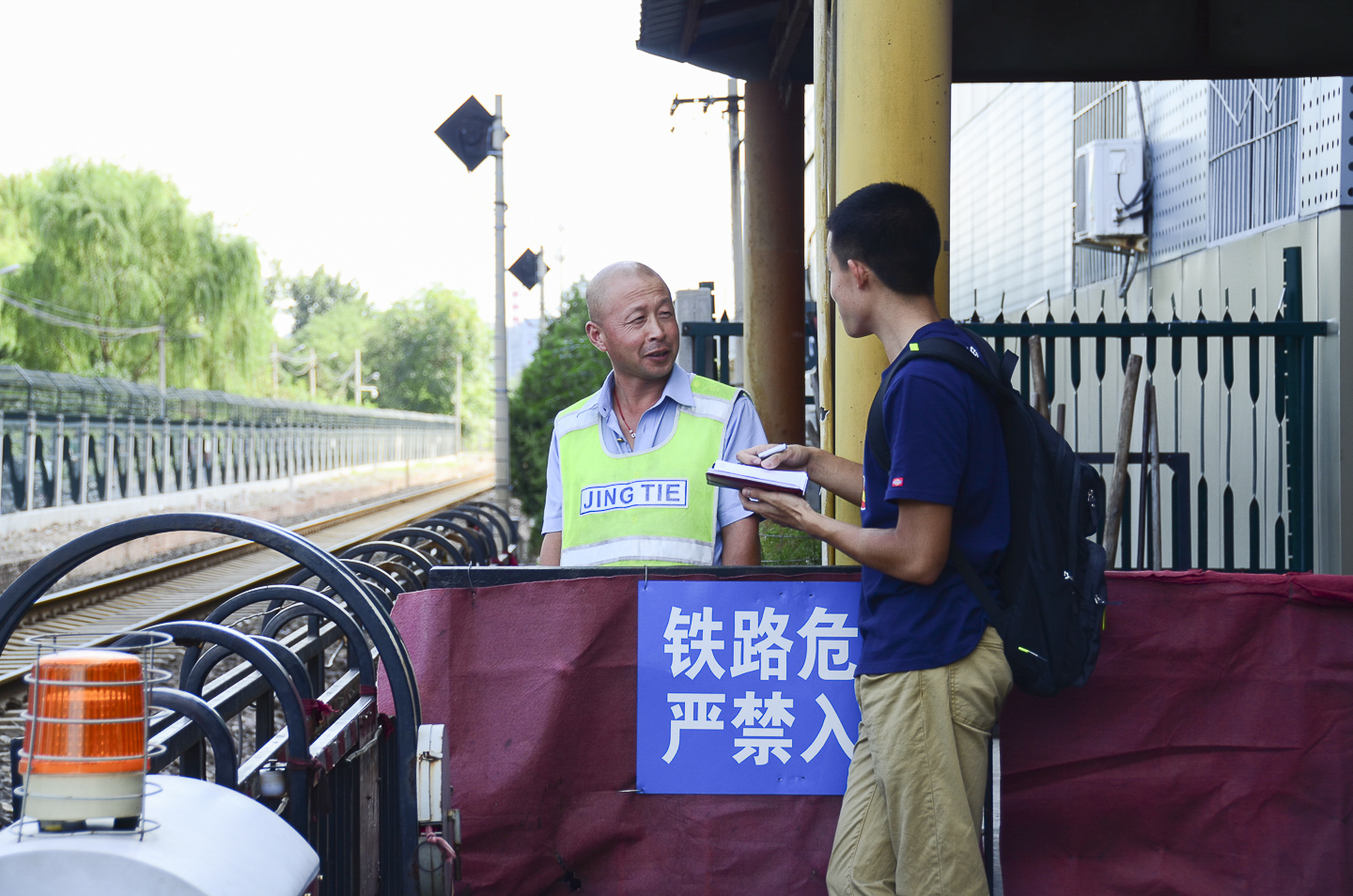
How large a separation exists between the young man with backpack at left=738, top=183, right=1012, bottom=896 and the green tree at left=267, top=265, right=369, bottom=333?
13896 cm

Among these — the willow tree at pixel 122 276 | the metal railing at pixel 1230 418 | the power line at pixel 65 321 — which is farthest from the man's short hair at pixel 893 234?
the power line at pixel 65 321

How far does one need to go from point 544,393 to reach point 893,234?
1608cm

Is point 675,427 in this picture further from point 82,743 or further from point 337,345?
point 337,345

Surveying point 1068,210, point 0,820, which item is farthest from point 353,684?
point 1068,210

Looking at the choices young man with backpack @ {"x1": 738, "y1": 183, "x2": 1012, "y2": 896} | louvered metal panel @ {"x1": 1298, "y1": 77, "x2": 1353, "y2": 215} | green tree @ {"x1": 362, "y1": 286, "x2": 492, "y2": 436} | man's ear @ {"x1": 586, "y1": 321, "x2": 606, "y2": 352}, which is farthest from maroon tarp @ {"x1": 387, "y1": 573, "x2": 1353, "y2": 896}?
green tree @ {"x1": 362, "y1": 286, "x2": 492, "y2": 436}

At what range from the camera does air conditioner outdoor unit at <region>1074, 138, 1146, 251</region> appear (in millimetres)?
10469

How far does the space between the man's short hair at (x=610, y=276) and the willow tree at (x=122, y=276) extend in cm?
3884

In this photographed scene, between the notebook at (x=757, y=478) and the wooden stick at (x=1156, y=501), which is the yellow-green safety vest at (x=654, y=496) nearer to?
the notebook at (x=757, y=478)

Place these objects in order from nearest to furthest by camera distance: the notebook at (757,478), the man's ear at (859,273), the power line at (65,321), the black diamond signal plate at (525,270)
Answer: the man's ear at (859,273) < the notebook at (757,478) < the black diamond signal plate at (525,270) < the power line at (65,321)

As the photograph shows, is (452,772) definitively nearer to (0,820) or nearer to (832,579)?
(832,579)

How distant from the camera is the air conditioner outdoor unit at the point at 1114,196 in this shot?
1047cm

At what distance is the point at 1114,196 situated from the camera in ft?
34.2

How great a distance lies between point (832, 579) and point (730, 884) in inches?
36.2

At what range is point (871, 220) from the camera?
267 cm
